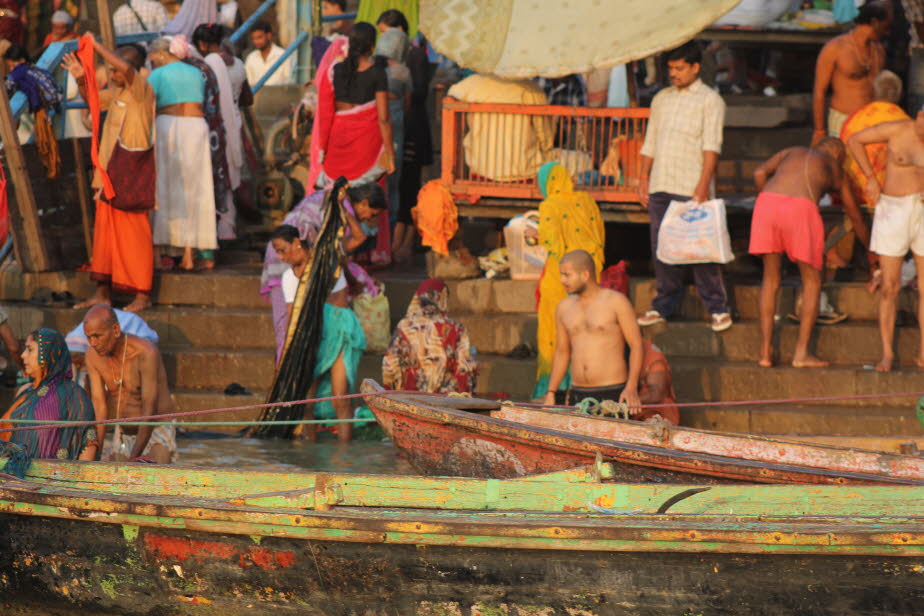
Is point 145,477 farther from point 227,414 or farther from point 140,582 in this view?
point 227,414

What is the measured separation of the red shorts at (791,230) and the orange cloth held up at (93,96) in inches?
180

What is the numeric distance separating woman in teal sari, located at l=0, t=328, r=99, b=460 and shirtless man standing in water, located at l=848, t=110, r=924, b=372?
505 centimetres

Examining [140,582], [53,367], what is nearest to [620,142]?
[53,367]

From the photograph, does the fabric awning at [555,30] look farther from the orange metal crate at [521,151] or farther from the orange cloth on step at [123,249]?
the orange cloth on step at [123,249]

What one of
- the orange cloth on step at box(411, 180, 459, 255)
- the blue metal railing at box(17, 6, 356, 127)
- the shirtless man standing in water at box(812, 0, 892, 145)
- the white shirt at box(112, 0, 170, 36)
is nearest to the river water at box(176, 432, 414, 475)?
the orange cloth on step at box(411, 180, 459, 255)

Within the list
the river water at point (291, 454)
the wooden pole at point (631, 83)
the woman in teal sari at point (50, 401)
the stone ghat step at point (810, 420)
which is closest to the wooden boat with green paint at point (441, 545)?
the woman in teal sari at point (50, 401)

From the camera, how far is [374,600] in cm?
653

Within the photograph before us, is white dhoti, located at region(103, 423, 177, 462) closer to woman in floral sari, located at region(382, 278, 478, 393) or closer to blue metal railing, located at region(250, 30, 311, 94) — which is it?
woman in floral sari, located at region(382, 278, 478, 393)

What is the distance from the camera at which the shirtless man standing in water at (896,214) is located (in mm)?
9836

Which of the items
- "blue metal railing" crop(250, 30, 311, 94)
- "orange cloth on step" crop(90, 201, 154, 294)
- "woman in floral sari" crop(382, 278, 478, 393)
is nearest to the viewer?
"woman in floral sari" crop(382, 278, 478, 393)

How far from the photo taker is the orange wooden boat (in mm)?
7254

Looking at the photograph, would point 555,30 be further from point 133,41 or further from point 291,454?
point 133,41

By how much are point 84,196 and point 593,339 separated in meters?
4.81

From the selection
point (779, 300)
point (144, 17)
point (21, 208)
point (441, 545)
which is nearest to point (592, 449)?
point (441, 545)
